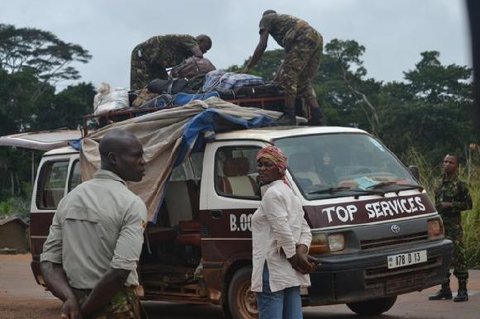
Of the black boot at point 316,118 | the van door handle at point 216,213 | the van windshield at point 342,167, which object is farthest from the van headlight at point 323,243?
the black boot at point 316,118

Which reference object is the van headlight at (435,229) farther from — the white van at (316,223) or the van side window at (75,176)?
the van side window at (75,176)

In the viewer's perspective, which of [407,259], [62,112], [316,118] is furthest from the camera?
[62,112]

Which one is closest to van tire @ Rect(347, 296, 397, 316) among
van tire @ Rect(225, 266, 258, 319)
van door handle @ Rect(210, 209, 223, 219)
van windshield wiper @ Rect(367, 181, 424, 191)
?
van windshield wiper @ Rect(367, 181, 424, 191)

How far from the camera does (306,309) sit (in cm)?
953

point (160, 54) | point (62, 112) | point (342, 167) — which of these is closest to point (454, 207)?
point (342, 167)

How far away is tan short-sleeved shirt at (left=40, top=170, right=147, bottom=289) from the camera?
365 centimetres

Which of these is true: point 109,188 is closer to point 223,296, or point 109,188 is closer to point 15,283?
point 223,296

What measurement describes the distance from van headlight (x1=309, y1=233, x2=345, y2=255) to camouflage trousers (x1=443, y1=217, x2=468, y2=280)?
8.49 feet

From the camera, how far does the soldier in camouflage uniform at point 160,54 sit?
407 inches

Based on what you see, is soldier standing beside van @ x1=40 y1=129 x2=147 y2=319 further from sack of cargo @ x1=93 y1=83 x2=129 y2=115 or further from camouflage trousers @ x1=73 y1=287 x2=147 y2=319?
sack of cargo @ x1=93 y1=83 x2=129 y2=115

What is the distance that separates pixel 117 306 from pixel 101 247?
9.9 inches

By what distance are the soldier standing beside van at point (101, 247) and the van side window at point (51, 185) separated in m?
5.87

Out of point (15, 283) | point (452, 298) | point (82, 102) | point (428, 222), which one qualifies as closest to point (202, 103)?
point (428, 222)

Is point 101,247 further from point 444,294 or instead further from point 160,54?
point 160,54
